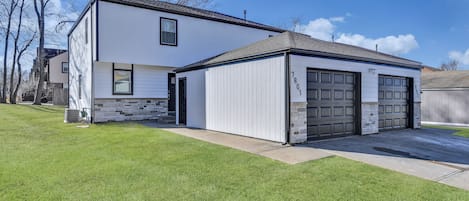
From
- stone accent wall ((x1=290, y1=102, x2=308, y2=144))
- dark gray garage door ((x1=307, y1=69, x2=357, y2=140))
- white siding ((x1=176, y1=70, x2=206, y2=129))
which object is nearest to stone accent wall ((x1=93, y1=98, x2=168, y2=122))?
white siding ((x1=176, y1=70, x2=206, y2=129))

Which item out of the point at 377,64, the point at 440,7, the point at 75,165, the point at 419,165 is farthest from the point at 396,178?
the point at 440,7

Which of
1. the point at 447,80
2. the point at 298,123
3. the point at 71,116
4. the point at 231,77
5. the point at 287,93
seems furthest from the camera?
the point at 447,80

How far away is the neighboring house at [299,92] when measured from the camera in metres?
7.42

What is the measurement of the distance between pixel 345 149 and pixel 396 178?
7.22ft

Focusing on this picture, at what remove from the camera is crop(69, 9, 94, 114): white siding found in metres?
13.1

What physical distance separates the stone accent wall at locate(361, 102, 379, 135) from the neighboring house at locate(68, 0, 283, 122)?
8.83 meters

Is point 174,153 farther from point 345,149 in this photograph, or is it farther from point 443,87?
point 443,87

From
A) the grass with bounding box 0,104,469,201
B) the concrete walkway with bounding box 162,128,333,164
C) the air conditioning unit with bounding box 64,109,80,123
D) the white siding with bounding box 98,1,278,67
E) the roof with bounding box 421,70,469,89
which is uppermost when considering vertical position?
the white siding with bounding box 98,1,278,67

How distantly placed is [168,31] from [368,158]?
11.1m

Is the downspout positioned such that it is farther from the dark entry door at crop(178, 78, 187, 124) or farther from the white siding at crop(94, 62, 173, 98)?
the white siding at crop(94, 62, 173, 98)

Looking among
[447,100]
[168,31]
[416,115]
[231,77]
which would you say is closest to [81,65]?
[168,31]

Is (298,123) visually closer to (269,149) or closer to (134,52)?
(269,149)

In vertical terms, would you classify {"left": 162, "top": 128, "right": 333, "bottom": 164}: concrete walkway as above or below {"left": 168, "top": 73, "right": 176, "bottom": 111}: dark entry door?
below

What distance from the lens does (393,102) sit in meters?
10.8
